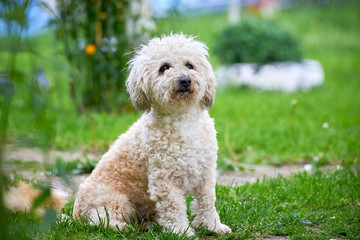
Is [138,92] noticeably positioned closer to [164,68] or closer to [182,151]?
[164,68]

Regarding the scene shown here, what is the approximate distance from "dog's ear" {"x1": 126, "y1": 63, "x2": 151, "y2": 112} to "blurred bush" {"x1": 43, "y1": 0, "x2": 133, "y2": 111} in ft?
11.1

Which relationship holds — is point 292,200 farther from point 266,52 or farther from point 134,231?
point 266,52

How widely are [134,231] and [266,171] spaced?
6.94 feet

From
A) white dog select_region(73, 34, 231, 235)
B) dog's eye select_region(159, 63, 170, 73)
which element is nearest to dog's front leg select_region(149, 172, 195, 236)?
white dog select_region(73, 34, 231, 235)

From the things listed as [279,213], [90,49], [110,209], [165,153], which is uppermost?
[90,49]

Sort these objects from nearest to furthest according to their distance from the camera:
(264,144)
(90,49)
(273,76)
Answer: (264,144) → (90,49) → (273,76)

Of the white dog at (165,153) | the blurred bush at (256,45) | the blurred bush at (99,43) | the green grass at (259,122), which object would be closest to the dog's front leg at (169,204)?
the white dog at (165,153)

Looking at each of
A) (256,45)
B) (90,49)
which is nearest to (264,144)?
(90,49)

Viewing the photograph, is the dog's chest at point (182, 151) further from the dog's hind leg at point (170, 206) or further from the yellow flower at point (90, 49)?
the yellow flower at point (90, 49)

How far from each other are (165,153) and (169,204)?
33cm

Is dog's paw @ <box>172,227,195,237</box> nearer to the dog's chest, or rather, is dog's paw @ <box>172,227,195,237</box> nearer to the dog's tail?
the dog's chest

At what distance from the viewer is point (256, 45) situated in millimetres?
9906

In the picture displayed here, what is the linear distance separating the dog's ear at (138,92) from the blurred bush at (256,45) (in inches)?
277

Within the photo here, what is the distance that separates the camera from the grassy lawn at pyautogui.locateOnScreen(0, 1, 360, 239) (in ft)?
9.40
